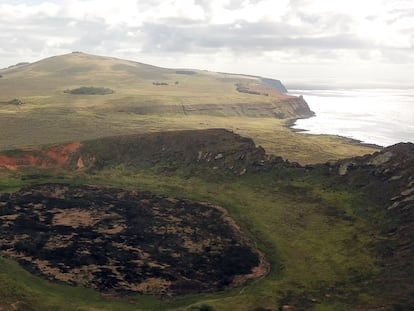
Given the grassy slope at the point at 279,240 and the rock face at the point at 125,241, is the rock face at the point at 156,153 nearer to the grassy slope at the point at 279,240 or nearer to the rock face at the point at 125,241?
the grassy slope at the point at 279,240

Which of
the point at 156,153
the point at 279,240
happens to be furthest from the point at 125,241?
the point at 156,153

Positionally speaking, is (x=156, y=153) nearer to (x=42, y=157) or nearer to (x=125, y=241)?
(x=42, y=157)

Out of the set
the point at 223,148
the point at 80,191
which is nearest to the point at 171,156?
the point at 223,148

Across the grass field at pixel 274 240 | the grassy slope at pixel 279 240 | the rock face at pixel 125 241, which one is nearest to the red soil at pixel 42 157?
the grass field at pixel 274 240

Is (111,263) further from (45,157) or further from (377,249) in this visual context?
(45,157)

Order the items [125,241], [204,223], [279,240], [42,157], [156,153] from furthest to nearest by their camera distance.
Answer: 1. [156,153]
2. [42,157]
3. [204,223]
4. [279,240]
5. [125,241]

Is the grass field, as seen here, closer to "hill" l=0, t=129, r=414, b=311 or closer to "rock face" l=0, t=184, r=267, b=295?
"hill" l=0, t=129, r=414, b=311
